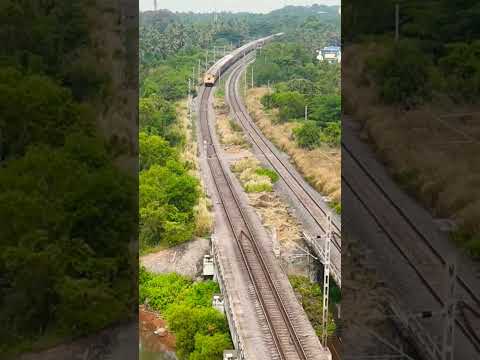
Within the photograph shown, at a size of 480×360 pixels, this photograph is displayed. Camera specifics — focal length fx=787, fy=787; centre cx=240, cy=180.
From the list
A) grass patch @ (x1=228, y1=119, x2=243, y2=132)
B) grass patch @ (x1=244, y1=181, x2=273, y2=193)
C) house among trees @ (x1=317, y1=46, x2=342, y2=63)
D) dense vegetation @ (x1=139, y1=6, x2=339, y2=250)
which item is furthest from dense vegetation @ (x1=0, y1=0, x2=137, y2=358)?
house among trees @ (x1=317, y1=46, x2=342, y2=63)

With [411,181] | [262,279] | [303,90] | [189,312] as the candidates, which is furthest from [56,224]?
[303,90]

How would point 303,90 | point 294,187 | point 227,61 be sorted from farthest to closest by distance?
point 227,61, point 303,90, point 294,187

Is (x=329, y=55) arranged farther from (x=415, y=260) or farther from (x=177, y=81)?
(x=415, y=260)

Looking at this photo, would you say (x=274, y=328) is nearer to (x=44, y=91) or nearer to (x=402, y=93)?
(x=44, y=91)

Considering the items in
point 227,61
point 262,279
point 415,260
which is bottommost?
point 262,279

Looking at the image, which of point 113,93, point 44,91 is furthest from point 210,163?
point 44,91

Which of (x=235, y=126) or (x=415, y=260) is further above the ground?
(x=235, y=126)
